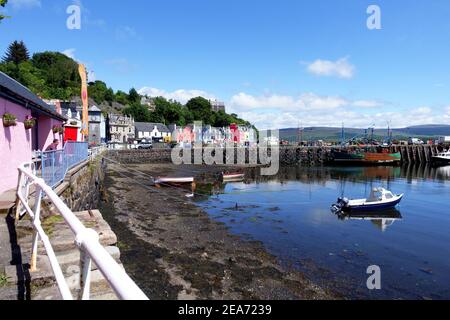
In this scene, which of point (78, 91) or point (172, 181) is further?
point (78, 91)

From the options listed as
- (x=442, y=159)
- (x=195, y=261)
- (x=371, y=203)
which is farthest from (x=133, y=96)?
(x=195, y=261)

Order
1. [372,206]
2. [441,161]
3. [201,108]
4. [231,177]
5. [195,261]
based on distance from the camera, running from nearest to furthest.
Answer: [195,261], [372,206], [231,177], [441,161], [201,108]

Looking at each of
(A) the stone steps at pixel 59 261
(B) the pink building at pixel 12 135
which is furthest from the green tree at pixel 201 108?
(A) the stone steps at pixel 59 261

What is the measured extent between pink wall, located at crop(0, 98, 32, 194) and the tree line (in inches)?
3242

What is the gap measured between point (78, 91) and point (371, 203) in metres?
122

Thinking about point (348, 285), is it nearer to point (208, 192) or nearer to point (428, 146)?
point (208, 192)

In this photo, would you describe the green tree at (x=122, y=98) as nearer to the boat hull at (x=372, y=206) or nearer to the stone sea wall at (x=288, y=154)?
the stone sea wall at (x=288, y=154)

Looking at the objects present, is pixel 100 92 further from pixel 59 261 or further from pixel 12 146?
pixel 59 261

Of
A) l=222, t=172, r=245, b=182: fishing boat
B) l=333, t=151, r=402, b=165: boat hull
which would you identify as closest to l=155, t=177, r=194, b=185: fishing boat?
l=222, t=172, r=245, b=182: fishing boat

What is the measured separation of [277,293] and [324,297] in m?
1.62

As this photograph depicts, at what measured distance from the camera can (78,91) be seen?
12219cm

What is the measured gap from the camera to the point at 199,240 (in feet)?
53.4
